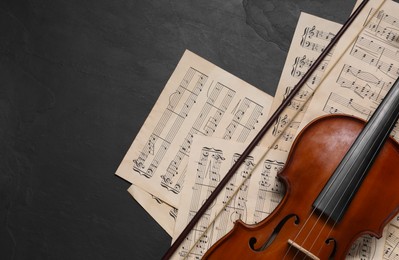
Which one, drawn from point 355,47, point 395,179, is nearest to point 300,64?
point 355,47

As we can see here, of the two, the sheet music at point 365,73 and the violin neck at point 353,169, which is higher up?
the sheet music at point 365,73

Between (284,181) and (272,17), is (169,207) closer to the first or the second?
(284,181)

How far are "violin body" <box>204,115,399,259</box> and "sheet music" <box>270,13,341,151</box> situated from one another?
0.17 m

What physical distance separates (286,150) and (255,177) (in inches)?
4.4

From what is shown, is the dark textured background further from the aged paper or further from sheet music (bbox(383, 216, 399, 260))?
sheet music (bbox(383, 216, 399, 260))

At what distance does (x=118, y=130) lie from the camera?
4.47 feet

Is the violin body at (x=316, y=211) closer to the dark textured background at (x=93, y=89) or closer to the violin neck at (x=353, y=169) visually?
the violin neck at (x=353, y=169)

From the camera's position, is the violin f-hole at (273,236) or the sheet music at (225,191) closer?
the violin f-hole at (273,236)

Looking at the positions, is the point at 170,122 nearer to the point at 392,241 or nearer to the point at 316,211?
the point at 316,211

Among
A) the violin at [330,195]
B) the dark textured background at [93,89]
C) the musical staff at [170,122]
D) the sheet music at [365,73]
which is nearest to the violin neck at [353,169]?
the violin at [330,195]

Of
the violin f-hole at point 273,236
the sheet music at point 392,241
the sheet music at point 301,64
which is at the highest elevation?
the sheet music at point 301,64

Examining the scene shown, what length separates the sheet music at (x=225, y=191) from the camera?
129 centimetres

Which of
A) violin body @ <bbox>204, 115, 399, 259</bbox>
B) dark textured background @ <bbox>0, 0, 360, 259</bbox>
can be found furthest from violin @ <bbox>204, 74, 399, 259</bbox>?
dark textured background @ <bbox>0, 0, 360, 259</bbox>

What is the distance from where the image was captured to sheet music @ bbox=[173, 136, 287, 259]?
1294 millimetres
